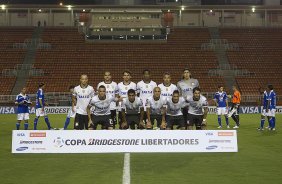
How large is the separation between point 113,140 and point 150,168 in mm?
1921

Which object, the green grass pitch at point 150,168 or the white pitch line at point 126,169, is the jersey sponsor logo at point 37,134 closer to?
the green grass pitch at point 150,168

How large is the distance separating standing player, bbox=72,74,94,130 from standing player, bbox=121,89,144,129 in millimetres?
1283

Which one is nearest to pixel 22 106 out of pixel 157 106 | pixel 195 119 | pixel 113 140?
pixel 157 106

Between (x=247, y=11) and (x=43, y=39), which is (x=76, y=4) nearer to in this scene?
(x=43, y=39)

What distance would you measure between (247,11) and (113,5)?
15.6 m

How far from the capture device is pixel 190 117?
1410 centimetres

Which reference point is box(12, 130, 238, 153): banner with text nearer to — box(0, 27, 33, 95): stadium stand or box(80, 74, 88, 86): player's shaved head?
box(80, 74, 88, 86): player's shaved head

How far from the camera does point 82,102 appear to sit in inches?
561

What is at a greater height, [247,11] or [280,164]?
[247,11]

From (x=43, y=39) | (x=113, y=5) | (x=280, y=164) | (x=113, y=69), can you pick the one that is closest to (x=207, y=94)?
(x=113, y=69)

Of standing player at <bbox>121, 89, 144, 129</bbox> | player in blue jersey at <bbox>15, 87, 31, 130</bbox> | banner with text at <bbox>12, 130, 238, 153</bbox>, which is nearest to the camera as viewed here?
banner with text at <bbox>12, 130, 238, 153</bbox>

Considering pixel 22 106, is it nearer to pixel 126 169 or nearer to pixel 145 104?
Answer: pixel 145 104

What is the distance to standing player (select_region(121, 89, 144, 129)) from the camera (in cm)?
1369

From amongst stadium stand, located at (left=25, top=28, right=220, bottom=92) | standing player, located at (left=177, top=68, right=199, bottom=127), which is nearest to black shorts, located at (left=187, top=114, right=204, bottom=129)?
standing player, located at (left=177, top=68, right=199, bottom=127)
